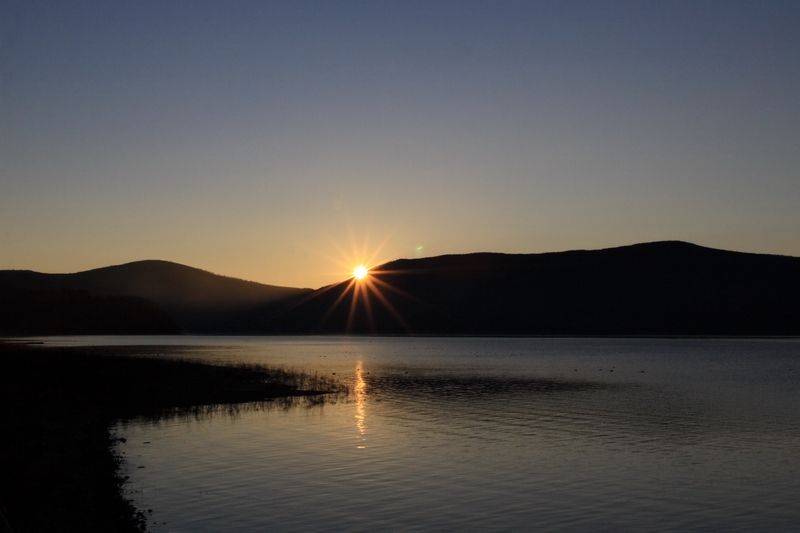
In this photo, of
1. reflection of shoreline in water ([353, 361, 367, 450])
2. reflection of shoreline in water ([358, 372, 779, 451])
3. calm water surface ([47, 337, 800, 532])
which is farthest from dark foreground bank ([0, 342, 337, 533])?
reflection of shoreline in water ([358, 372, 779, 451])

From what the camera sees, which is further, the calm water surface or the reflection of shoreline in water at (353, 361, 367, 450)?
the reflection of shoreline in water at (353, 361, 367, 450)

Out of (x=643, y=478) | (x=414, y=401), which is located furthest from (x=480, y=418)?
(x=643, y=478)

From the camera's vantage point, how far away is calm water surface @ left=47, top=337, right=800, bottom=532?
2080 cm

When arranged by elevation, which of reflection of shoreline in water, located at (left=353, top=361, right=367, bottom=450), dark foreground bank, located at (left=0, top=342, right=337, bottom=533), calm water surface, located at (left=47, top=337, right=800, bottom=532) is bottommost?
calm water surface, located at (left=47, top=337, right=800, bottom=532)

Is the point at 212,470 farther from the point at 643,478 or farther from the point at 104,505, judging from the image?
the point at 643,478

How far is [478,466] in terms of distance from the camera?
2817 cm

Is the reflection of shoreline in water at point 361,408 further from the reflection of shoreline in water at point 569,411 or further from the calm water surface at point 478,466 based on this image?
the reflection of shoreline in water at point 569,411

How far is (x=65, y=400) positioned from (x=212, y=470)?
19703mm

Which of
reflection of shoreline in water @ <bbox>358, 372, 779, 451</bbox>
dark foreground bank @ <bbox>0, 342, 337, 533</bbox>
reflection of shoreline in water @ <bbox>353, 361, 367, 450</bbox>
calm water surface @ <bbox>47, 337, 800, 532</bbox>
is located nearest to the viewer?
dark foreground bank @ <bbox>0, 342, 337, 533</bbox>

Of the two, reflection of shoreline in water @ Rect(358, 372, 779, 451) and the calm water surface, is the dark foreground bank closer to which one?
the calm water surface

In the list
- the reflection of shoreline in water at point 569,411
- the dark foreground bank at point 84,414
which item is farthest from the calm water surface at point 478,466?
the dark foreground bank at point 84,414

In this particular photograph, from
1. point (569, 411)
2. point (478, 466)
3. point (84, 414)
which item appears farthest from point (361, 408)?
point (478, 466)

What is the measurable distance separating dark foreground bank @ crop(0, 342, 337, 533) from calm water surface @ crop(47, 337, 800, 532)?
4.19 ft

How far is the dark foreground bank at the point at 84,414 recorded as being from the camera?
63.4ft
